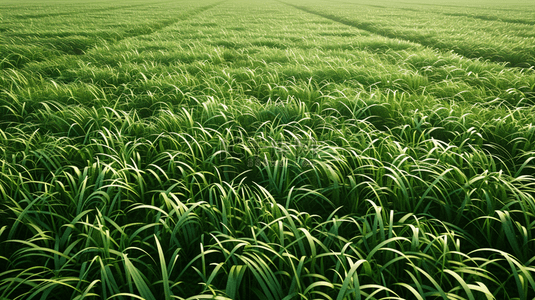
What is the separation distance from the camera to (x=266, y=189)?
1.89 m

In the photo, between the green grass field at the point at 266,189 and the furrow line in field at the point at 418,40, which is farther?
the furrow line in field at the point at 418,40

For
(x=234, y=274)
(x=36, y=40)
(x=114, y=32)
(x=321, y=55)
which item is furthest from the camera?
(x=114, y=32)

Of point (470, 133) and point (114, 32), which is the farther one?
point (114, 32)

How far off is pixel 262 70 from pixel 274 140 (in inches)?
99.8

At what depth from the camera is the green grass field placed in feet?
3.99

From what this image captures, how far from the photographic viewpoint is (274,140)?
2.27 metres

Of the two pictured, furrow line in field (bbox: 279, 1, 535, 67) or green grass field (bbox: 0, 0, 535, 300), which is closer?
green grass field (bbox: 0, 0, 535, 300)

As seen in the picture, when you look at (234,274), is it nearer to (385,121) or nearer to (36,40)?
(385,121)

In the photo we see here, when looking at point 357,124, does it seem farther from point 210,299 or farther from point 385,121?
point 210,299

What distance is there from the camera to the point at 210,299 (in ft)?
3.51

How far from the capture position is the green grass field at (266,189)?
47.8 inches

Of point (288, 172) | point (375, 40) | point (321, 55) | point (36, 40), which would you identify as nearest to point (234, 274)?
point (288, 172)

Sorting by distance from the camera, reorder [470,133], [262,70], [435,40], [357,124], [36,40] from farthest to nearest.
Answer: [435,40] → [36,40] → [262,70] → [357,124] → [470,133]

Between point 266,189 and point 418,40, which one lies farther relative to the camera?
point 418,40
